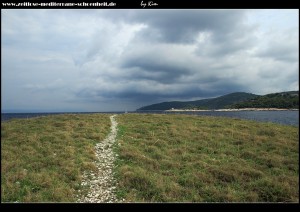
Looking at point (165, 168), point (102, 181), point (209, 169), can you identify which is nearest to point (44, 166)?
point (102, 181)

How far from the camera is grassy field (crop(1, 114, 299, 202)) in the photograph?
1335 centimetres

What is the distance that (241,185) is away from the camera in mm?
14820

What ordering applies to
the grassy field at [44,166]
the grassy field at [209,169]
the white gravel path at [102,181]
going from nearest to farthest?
1. the white gravel path at [102,181]
2. the grassy field at [44,166]
3. the grassy field at [209,169]

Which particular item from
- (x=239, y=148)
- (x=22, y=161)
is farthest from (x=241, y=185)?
(x=22, y=161)

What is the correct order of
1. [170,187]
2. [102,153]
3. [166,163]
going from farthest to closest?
[102,153] < [166,163] < [170,187]

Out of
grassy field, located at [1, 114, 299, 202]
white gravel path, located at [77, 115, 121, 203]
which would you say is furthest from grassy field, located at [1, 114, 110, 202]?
white gravel path, located at [77, 115, 121, 203]

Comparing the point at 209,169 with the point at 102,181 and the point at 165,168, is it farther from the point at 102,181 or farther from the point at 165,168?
the point at 102,181

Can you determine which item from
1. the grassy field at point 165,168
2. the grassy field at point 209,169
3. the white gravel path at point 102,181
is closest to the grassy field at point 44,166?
the grassy field at point 165,168

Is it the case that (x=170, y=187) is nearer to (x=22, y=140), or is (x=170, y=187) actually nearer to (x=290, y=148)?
(x=290, y=148)

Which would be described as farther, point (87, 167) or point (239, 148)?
point (239, 148)

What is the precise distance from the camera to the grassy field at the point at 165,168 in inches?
526

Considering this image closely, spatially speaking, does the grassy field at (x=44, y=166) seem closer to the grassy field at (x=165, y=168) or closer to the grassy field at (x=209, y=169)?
the grassy field at (x=165, y=168)

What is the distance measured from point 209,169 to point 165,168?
291cm
